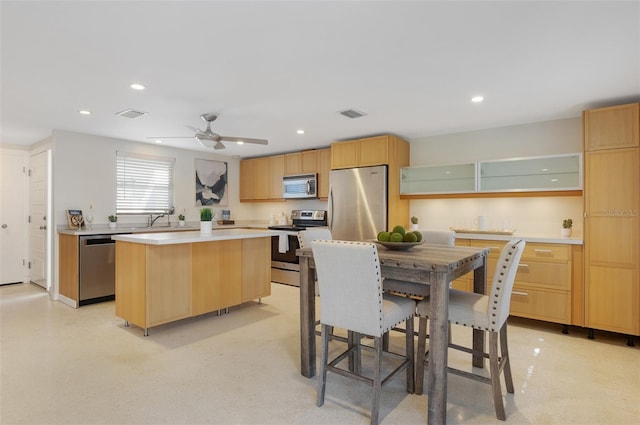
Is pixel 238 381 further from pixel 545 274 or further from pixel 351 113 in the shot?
pixel 545 274

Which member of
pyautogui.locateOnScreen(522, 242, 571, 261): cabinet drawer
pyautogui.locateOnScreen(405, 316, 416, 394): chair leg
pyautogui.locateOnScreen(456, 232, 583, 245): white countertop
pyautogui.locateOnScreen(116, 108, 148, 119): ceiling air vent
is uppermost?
pyautogui.locateOnScreen(116, 108, 148, 119): ceiling air vent

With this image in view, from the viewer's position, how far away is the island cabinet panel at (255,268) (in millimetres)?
4102

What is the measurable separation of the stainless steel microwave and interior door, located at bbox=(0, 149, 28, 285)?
13.5ft

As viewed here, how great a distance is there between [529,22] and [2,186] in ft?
22.8

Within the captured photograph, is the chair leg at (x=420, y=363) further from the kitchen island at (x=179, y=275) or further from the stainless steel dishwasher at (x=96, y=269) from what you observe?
the stainless steel dishwasher at (x=96, y=269)

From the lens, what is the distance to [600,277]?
10.8ft

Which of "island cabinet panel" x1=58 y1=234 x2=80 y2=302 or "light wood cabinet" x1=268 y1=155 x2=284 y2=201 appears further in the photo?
"light wood cabinet" x1=268 y1=155 x2=284 y2=201

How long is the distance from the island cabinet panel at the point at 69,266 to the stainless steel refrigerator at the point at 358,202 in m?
3.28

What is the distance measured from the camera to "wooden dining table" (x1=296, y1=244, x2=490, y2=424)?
6.27ft

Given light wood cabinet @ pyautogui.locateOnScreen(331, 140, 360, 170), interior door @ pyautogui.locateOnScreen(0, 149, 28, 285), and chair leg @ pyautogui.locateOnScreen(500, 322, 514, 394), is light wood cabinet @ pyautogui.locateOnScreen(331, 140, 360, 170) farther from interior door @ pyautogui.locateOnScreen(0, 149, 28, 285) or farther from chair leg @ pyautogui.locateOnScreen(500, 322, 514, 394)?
interior door @ pyautogui.locateOnScreen(0, 149, 28, 285)

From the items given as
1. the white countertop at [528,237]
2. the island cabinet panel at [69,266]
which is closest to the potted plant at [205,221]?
the island cabinet panel at [69,266]

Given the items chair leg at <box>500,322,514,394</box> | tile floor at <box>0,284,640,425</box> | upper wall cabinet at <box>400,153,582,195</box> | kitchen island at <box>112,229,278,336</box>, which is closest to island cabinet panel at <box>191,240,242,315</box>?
kitchen island at <box>112,229,278,336</box>

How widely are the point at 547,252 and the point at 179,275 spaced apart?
376 centimetres

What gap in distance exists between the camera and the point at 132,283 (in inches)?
133
